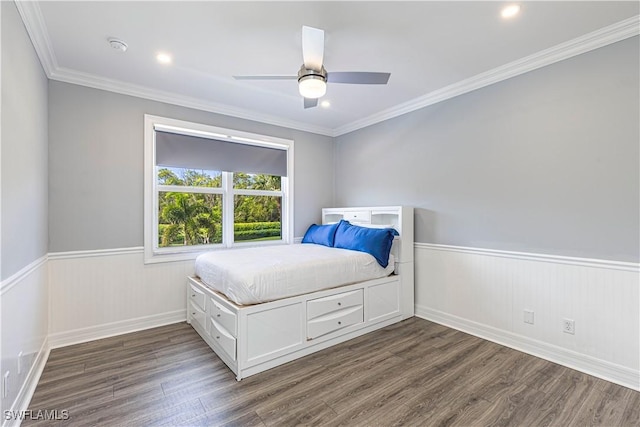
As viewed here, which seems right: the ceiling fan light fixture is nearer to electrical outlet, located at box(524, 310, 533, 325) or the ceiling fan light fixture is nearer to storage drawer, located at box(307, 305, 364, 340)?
storage drawer, located at box(307, 305, 364, 340)

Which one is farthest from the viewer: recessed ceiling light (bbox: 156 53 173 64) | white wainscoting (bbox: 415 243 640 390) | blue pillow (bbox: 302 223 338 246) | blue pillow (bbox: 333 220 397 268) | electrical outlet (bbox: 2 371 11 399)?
blue pillow (bbox: 302 223 338 246)

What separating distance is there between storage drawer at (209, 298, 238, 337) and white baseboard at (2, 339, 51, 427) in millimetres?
1235

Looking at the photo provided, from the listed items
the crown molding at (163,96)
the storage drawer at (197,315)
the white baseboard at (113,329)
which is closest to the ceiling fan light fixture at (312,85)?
the crown molding at (163,96)

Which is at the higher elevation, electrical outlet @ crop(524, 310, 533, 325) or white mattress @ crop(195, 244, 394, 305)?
white mattress @ crop(195, 244, 394, 305)

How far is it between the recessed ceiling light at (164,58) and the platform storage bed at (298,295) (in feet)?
6.16

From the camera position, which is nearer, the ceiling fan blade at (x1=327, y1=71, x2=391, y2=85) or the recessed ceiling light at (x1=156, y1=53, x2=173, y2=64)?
the ceiling fan blade at (x1=327, y1=71, x2=391, y2=85)

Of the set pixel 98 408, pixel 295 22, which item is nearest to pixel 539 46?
pixel 295 22

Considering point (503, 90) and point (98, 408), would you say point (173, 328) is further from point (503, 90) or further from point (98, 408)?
point (503, 90)

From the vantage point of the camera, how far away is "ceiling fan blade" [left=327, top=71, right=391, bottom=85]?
2150 millimetres

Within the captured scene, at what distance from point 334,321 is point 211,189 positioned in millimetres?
2260

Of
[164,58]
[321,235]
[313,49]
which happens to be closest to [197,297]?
[321,235]

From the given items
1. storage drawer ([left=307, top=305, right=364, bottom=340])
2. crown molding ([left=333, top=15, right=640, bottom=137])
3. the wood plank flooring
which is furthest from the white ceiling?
the wood plank flooring

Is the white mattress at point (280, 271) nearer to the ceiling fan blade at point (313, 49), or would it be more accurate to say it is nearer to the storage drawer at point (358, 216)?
the storage drawer at point (358, 216)

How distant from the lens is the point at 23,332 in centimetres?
194
